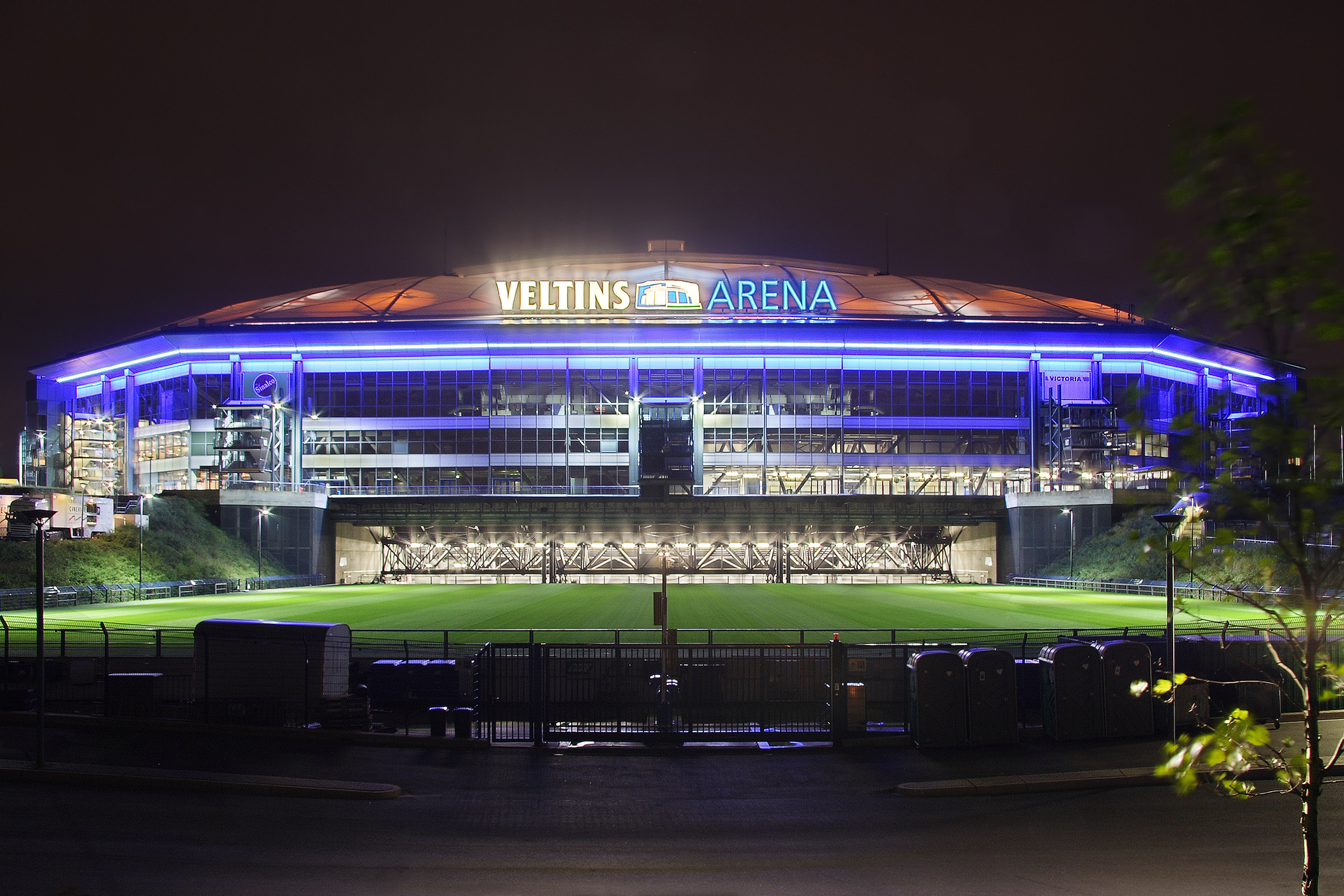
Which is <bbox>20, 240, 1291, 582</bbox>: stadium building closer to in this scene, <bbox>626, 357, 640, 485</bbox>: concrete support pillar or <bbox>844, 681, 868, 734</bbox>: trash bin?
<bbox>626, 357, 640, 485</bbox>: concrete support pillar

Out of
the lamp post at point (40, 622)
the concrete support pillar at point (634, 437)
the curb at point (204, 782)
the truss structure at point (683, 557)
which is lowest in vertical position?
the truss structure at point (683, 557)

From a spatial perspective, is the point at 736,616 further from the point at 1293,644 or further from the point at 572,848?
the point at 1293,644

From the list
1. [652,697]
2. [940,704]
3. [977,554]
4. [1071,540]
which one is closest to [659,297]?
[977,554]

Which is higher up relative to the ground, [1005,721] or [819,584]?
[1005,721]

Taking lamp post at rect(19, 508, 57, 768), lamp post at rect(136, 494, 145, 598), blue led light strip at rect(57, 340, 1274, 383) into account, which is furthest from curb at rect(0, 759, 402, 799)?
blue led light strip at rect(57, 340, 1274, 383)

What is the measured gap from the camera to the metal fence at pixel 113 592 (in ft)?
155

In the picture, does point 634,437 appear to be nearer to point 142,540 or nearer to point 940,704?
point 142,540

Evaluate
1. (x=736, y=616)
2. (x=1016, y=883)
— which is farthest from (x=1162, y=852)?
(x=736, y=616)

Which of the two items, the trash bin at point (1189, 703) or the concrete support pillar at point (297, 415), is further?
the concrete support pillar at point (297, 415)

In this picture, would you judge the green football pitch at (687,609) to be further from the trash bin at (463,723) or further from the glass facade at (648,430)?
the glass facade at (648,430)

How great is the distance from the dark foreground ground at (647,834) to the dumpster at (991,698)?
61 cm

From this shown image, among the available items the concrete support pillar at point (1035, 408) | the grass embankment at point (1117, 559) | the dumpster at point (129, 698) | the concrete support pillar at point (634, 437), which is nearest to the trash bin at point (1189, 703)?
the dumpster at point (129, 698)

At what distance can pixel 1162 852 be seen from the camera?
35.0 feet

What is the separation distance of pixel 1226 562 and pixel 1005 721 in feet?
36.6
